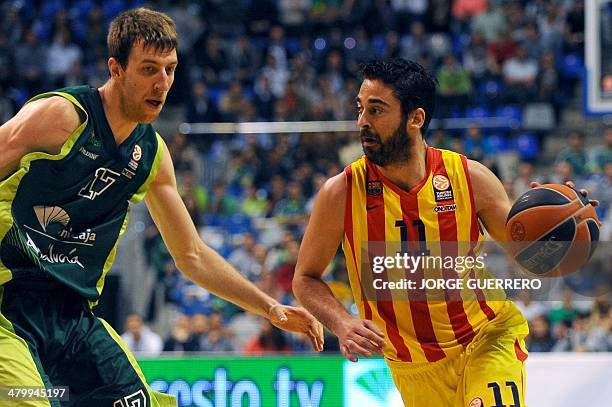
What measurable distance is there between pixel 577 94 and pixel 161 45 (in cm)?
1106

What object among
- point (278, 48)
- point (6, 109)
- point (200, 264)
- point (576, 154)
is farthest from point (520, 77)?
point (200, 264)

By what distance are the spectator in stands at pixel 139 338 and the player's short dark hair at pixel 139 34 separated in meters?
5.96

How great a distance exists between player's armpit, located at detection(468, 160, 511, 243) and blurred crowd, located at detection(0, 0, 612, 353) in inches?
172

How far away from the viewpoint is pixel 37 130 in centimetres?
402

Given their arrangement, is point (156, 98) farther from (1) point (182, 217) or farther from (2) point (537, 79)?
(2) point (537, 79)

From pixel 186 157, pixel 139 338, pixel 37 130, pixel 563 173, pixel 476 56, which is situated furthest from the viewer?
pixel 476 56

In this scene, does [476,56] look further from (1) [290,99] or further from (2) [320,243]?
(2) [320,243]

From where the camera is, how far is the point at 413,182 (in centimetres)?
482

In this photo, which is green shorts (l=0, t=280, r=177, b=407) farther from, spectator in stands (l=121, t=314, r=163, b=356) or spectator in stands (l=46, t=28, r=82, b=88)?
spectator in stands (l=46, t=28, r=82, b=88)

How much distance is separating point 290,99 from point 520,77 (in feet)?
11.1

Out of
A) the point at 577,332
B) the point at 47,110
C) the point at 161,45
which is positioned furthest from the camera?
the point at 577,332

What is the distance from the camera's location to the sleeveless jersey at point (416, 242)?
4723mm

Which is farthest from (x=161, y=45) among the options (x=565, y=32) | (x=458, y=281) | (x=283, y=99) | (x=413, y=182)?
(x=565, y=32)

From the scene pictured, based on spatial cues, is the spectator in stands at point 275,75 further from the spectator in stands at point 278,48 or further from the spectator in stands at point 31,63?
the spectator in stands at point 31,63
